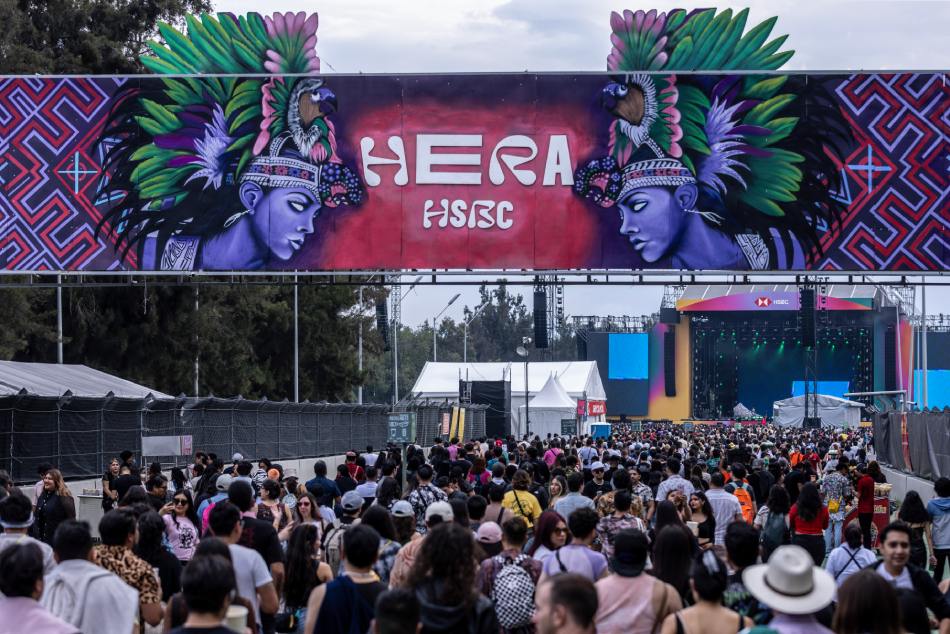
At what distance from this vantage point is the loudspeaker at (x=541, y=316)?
98.1ft

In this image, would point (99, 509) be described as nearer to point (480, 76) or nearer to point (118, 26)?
point (480, 76)

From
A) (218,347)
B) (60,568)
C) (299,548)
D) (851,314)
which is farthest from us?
(851,314)

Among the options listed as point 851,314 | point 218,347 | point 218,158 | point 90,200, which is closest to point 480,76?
point 218,158

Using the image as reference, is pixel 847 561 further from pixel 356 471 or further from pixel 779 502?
pixel 356 471

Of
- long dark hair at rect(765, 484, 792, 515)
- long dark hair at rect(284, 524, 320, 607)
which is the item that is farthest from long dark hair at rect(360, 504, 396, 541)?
long dark hair at rect(765, 484, 792, 515)

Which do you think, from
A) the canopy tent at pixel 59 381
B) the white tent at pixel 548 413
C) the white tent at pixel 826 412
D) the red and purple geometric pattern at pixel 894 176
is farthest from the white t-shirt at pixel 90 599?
the white tent at pixel 826 412

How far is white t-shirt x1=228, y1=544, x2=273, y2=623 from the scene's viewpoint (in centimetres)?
916

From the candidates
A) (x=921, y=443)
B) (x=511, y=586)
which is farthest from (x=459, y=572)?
(x=921, y=443)

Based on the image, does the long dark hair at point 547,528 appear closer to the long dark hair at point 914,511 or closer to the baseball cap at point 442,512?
the baseball cap at point 442,512

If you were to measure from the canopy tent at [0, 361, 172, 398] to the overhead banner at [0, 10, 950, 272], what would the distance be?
6.33m

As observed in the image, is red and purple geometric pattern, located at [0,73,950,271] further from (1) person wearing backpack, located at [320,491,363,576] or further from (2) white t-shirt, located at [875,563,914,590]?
(2) white t-shirt, located at [875,563,914,590]

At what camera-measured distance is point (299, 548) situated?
404 inches

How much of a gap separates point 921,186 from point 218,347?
117 ft

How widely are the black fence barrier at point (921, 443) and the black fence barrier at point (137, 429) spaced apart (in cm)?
1447
